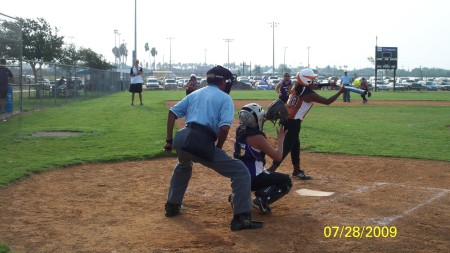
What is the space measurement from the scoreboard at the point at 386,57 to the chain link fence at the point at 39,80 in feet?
105

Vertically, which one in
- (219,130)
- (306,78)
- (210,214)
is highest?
(306,78)

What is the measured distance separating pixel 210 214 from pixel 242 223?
2.83ft

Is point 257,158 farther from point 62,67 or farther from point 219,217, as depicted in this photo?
point 62,67

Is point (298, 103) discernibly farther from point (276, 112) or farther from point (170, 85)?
point (170, 85)

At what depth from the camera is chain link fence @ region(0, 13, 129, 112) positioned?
18.5 meters

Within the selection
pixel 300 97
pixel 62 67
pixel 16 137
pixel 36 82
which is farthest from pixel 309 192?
pixel 62 67

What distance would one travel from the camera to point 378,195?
764 centimetres

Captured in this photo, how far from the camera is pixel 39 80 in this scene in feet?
78.0

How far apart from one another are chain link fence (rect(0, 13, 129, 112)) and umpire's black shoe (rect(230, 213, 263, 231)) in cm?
1393

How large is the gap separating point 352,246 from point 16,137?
10.4 meters

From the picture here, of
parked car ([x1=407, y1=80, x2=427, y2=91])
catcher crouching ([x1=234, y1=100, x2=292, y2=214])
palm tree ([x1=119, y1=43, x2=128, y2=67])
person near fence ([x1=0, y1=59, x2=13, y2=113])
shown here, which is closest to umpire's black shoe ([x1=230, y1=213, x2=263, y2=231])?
catcher crouching ([x1=234, y1=100, x2=292, y2=214])

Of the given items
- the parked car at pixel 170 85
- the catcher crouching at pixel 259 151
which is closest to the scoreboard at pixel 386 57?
the parked car at pixel 170 85
